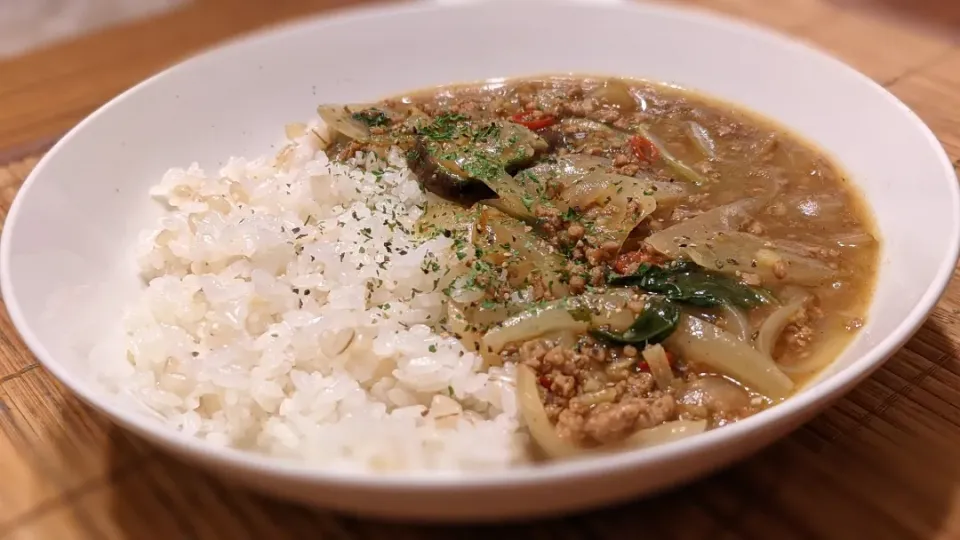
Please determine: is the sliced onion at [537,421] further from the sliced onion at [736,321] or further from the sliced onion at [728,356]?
the sliced onion at [736,321]

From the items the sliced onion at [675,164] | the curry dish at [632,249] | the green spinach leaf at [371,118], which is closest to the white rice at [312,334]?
the curry dish at [632,249]

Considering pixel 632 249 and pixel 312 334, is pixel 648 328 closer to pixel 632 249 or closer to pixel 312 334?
pixel 632 249

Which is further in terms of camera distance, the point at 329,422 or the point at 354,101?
the point at 354,101

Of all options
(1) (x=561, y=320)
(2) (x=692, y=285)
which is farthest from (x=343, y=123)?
(2) (x=692, y=285)

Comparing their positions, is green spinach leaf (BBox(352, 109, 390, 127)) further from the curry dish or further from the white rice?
the white rice

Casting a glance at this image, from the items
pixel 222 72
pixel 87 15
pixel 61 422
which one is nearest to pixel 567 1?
pixel 222 72

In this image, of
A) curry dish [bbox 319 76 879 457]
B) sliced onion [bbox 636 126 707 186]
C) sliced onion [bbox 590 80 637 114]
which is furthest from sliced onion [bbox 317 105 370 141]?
sliced onion [bbox 636 126 707 186]

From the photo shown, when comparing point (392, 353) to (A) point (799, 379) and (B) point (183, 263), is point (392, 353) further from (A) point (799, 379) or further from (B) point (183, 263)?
(A) point (799, 379)
